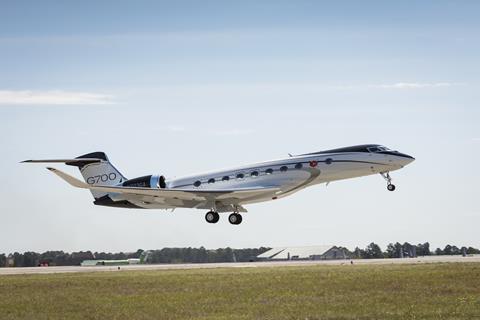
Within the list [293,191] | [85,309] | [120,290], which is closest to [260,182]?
[293,191]

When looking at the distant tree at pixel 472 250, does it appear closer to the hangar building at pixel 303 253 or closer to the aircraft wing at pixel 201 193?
the hangar building at pixel 303 253

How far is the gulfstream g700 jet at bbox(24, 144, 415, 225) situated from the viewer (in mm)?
41406

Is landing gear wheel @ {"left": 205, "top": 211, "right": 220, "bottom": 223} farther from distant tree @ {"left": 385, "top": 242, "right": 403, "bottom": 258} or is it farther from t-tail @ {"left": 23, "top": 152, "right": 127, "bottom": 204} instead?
distant tree @ {"left": 385, "top": 242, "right": 403, "bottom": 258}

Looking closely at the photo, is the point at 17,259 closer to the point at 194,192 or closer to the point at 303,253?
the point at 303,253

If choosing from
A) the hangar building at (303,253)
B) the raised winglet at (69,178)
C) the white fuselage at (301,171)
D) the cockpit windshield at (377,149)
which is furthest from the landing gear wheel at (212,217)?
the hangar building at (303,253)

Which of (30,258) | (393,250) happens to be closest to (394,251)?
(393,250)

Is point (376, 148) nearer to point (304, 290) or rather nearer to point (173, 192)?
point (173, 192)

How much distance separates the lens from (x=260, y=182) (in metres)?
43.9

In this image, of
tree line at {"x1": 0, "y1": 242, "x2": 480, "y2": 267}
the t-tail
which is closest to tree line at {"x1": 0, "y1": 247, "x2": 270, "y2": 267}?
tree line at {"x1": 0, "y1": 242, "x2": 480, "y2": 267}

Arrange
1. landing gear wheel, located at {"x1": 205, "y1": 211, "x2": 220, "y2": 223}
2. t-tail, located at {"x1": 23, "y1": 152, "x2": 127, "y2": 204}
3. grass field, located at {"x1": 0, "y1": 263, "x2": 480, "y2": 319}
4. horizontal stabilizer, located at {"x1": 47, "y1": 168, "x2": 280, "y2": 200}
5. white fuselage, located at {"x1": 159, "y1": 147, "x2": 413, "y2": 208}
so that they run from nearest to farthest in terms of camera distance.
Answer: grass field, located at {"x1": 0, "y1": 263, "x2": 480, "y2": 319}
white fuselage, located at {"x1": 159, "y1": 147, "x2": 413, "y2": 208}
horizontal stabilizer, located at {"x1": 47, "y1": 168, "x2": 280, "y2": 200}
landing gear wheel, located at {"x1": 205, "y1": 211, "x2": 220, "y2": 223}
t-tail, located at {"x1": 23, "y1": 152, "x2": 127, "y2": 204}

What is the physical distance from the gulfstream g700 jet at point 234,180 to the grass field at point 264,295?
8052 mm

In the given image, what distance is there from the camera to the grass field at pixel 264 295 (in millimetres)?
21562

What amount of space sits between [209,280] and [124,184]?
60.0ft

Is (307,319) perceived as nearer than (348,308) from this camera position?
Yes
